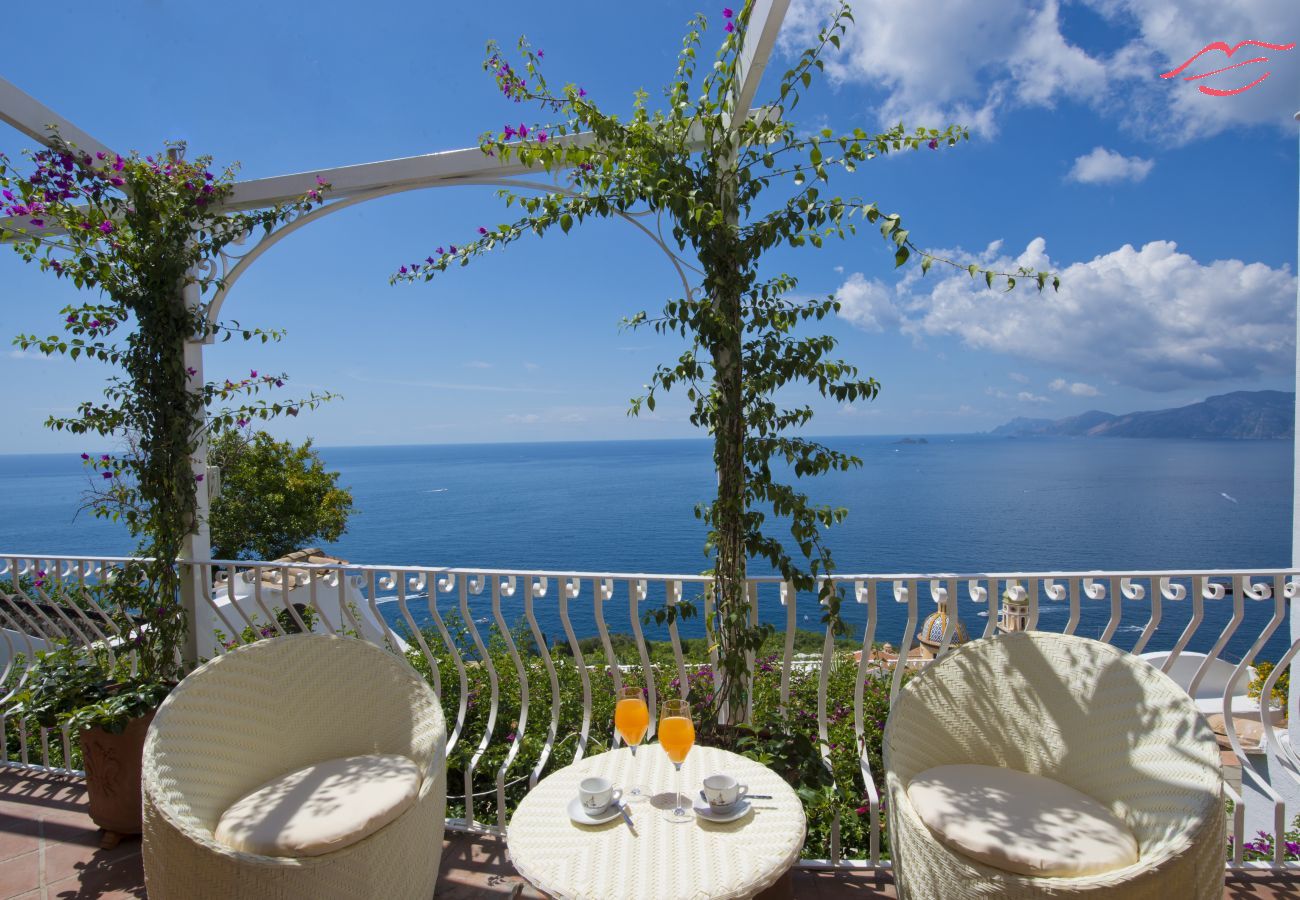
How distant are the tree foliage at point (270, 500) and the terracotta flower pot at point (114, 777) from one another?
1350cm

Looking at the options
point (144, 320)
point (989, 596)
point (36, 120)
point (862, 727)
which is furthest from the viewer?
point (144, 320)

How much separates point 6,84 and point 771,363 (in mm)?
3048

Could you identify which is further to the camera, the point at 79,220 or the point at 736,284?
the point at 79,220

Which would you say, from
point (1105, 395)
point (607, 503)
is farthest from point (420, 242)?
point (1105, 395)

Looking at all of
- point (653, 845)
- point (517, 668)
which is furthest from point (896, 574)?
point (517, 668)

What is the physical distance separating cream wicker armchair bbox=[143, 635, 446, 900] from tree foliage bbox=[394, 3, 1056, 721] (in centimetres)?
86

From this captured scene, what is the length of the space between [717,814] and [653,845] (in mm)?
156

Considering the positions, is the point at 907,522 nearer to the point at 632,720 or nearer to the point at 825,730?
the point at 825,730

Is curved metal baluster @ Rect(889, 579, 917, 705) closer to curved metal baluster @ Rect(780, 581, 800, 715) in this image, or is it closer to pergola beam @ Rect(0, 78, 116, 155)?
curved metal baluster @ Rect(780, 581, 800, 715)

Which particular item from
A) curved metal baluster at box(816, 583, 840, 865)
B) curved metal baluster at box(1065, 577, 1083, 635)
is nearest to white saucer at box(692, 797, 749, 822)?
curved metal baluster at box(816, 583, 840, 865)

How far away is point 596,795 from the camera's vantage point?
1.49m

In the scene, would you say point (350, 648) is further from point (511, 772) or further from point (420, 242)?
point (420, 242)

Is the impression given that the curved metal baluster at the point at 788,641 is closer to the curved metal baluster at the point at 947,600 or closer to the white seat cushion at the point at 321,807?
the curved metal baluster at the point at 947,600

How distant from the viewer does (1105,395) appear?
3100 inches
